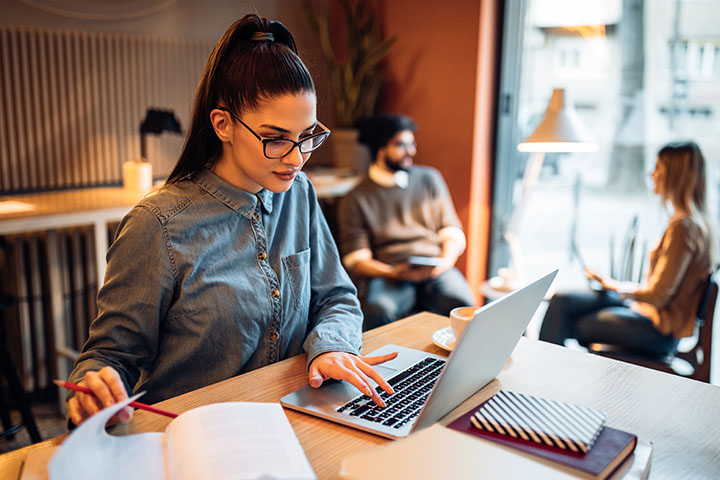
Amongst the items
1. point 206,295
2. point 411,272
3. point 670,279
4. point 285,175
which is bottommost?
point 411,272

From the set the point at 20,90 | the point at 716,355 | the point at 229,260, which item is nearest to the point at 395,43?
the point at 20,90

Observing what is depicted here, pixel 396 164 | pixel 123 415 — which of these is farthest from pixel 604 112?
pixel 123 415

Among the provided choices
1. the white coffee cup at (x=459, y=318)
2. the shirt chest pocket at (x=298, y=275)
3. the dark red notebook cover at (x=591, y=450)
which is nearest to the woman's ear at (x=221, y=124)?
the shirt chest pocket at (x=298, y=275)

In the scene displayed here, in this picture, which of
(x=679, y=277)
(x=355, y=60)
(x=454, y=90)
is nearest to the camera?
(x=679, y=277)

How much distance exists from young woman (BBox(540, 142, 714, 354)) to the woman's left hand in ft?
5.64

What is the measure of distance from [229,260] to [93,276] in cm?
204

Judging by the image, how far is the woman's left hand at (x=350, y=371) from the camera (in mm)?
1049

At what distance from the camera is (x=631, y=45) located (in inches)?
124

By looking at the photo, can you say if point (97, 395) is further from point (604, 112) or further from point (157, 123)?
point (604, 112)

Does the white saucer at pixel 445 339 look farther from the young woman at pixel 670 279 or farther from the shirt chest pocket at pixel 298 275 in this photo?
the young woman at pixel 670 279

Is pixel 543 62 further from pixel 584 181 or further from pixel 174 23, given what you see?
pixel 174 23

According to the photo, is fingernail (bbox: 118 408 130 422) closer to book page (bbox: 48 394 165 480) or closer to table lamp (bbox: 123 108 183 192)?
book page (bbox: 48 394 165 480)

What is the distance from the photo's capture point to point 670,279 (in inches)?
97.0

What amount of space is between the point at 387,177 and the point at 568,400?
2.25 meters
